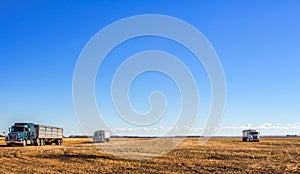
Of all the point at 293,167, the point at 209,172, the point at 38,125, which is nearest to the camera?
the point at 209,172

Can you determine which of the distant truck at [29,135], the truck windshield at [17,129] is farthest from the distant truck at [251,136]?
the truck windshield at [17,129]

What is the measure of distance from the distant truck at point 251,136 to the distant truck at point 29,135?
42840mm

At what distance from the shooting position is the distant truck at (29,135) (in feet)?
171

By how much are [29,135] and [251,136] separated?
162ft

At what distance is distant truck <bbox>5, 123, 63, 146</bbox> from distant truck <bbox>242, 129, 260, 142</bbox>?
4284 centimetres

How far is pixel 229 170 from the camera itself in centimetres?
2209

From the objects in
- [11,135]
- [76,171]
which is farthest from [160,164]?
[11,135]

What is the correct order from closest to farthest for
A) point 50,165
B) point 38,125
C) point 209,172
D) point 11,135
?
point 209,172 → point 50,165 → point 11,135 → point 38,125

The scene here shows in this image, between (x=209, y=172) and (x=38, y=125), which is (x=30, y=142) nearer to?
(x=38, y=125)

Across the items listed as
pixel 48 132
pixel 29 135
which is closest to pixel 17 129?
pixel 29 135

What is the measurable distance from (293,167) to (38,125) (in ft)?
139

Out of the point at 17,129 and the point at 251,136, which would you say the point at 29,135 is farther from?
the point at 251,136

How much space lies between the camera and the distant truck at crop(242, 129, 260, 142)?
273 ft

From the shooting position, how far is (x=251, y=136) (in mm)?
84438
